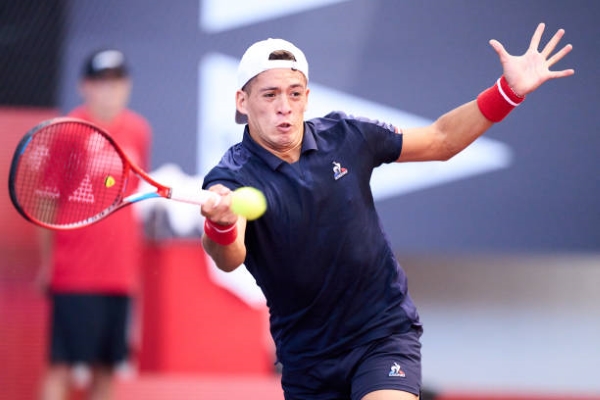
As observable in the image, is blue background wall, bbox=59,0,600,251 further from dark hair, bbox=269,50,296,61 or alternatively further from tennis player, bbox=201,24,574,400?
dark hair, bbox=269,50,296,61

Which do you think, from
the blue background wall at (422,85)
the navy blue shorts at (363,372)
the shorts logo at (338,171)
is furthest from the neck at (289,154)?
the blue background wall at (422,85)

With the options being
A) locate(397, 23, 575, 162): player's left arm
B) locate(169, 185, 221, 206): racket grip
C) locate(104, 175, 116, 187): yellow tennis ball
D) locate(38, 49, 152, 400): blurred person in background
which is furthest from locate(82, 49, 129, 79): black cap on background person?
locate(169, 185, 221, 206): racket grip

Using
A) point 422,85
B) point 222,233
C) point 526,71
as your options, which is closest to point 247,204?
point 222,233

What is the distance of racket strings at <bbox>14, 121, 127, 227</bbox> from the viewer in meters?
3.43

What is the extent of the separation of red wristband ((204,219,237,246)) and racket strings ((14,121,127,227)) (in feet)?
1.74

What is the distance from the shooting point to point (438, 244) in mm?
5555

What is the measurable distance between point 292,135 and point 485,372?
3.60 metres

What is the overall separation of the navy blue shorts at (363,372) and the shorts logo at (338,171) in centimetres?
54

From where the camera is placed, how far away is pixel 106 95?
518 cm

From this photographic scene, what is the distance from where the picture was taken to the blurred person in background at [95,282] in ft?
16.5

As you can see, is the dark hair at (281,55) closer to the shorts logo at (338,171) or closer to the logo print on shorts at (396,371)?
the shorts logo at (338,171)

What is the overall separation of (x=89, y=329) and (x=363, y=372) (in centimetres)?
223

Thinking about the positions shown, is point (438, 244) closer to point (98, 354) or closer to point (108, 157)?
point (98, 354)

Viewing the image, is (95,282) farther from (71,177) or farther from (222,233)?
(222,233)
